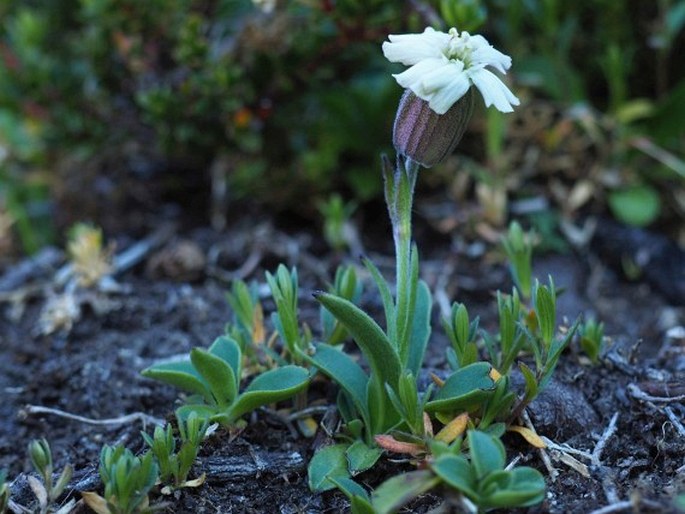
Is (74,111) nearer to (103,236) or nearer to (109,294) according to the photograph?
(103,236)

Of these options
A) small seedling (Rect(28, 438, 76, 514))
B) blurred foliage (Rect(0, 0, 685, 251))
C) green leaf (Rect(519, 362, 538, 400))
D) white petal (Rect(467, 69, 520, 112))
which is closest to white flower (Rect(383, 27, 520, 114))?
white petal (Rect(467, 69, 520, 112))

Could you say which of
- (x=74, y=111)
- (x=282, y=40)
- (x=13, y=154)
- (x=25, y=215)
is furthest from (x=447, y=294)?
(x=13, y=154)

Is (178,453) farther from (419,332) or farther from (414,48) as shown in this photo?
(414,48)

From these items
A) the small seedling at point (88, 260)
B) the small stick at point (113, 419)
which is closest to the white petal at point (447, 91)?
the small stick at point (113, 419)

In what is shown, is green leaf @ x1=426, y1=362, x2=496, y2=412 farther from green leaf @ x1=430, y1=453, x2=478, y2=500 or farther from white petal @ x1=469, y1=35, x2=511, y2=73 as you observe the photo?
white petal @ x1=469, y1=35, x2=511, y2=73

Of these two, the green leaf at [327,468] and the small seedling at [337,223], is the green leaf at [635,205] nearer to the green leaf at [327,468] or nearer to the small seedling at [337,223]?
the small seedling at [337,223]

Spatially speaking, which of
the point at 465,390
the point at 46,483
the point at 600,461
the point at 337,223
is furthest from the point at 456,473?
the point at 337,223
